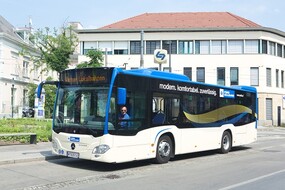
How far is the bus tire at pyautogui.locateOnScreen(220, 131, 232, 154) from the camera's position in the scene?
1644cm

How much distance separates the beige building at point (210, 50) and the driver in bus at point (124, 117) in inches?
1573

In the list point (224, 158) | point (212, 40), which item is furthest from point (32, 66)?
point (224, 158)

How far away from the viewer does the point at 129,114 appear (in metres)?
11.4

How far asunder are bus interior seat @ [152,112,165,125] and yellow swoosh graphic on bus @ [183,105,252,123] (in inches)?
56.8

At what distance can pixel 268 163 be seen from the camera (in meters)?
13.5

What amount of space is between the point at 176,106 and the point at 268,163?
379 centimetres

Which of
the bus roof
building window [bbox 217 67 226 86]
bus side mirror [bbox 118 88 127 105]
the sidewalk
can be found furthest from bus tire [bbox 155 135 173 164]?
building window [bbox 217 67 226 86]

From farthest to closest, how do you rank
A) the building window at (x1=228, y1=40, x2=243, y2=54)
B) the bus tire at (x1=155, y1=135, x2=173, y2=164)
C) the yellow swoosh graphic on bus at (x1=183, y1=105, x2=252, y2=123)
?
the building window at (x1=228, y1=40, x2=243, y2=54) < the yellow swoosh graphic on bus at (x1=183, y1=105, x2=252, y2=123) < the bus tire at (x1=155, y1=135, x2=173, y2=164)

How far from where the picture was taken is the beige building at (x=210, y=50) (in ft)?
169

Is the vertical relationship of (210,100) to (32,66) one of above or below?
below

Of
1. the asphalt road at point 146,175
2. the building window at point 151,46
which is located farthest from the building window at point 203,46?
the asphalt road at point 146,175

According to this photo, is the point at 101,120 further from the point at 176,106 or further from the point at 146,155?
the point at 176,106

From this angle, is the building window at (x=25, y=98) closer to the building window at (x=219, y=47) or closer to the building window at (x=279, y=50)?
the building window at (x=219, y=47)

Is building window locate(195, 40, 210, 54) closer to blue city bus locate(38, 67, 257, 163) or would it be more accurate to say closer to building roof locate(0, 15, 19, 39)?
building roof locate(0, 15, 19, 39)
